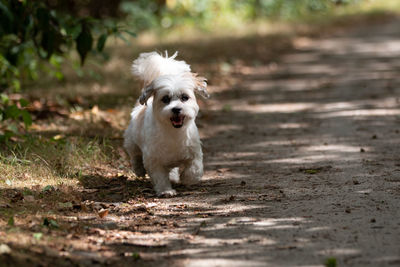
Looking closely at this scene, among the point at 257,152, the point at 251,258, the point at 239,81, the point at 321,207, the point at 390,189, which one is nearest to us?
the point at 251,258

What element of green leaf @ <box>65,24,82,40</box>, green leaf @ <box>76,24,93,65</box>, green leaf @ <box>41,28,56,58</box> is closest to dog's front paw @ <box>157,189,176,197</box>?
green leaf @ <box>76,24,93,65</box>

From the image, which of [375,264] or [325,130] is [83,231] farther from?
[325,130]

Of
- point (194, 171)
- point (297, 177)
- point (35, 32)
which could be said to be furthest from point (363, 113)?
point (35, 32)

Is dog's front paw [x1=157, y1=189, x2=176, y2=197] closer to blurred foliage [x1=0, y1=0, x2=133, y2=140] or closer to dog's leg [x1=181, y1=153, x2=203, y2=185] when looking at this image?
dog's leg [x1=181, y1=153, x2=203, y2=185]

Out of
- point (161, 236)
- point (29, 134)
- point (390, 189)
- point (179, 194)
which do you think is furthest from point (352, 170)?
point (29, 134)

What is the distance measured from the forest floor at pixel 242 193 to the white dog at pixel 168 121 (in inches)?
9.7

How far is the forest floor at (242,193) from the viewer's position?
4402mm

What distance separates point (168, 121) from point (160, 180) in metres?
0.65

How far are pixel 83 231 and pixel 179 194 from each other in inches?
60.9

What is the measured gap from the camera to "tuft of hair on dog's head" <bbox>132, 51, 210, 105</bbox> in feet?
20.1

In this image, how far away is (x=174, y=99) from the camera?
5.97 m

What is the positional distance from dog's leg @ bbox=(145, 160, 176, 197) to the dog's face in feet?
1.62

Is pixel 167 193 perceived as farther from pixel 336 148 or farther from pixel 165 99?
pixel 336 148

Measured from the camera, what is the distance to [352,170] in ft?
21.9
